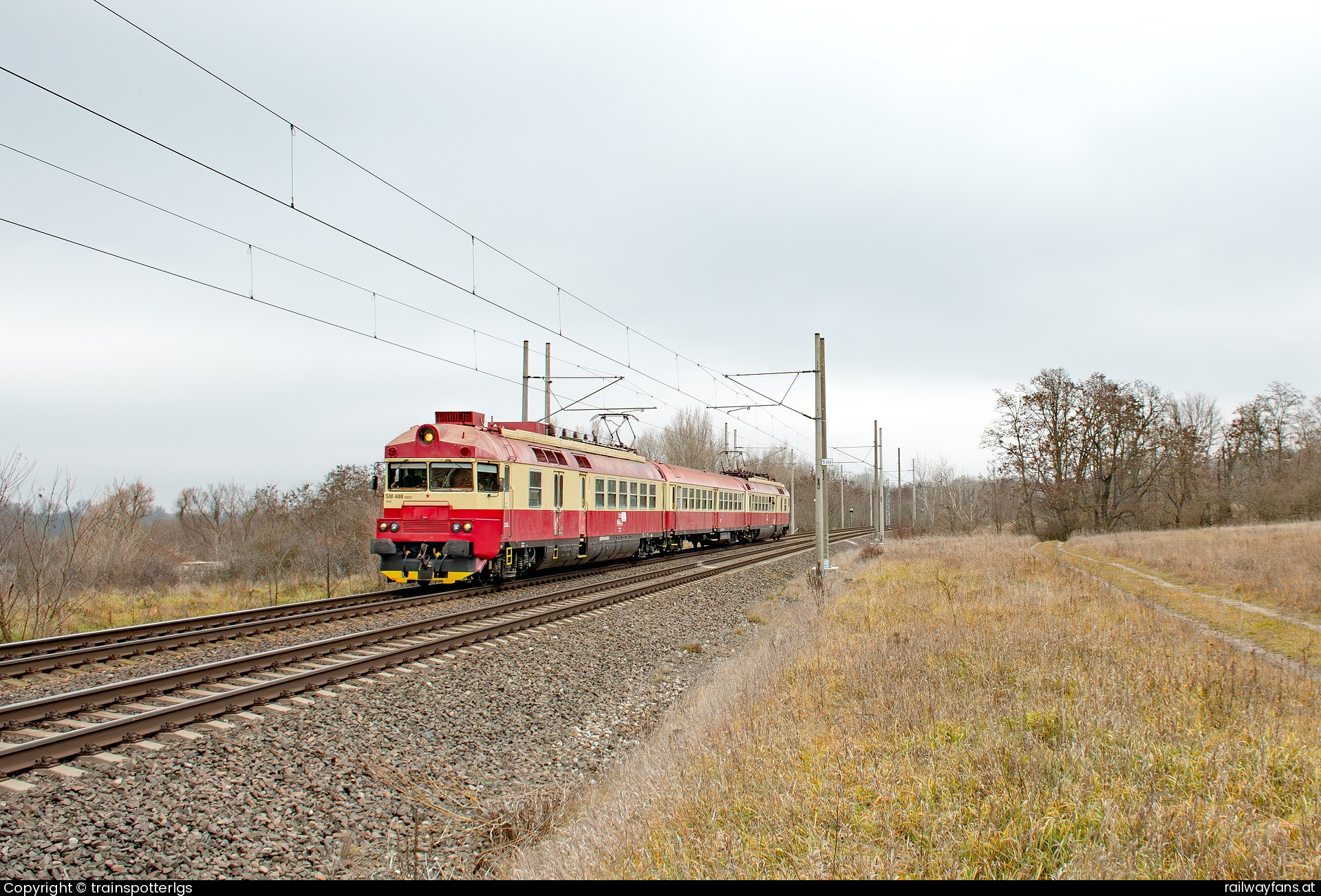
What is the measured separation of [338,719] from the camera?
23.4 ft

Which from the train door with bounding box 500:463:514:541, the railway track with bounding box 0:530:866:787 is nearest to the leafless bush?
the railway track with bounding box 0:530:866:787

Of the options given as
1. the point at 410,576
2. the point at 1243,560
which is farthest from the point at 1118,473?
the point at 410,576

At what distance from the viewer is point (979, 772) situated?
4.70m

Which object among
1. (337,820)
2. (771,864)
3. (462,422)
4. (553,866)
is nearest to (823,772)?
(771,864)

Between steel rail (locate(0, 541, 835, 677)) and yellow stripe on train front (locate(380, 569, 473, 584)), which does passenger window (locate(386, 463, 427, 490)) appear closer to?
yellow stripe on train front (locate(380, 569, 473, 584))

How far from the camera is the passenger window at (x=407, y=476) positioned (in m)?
16.4

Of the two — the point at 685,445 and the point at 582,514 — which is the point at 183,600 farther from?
the point at 685,445

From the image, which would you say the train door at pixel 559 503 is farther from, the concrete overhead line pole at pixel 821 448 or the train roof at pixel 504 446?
the concrete overhead line pole at pixel 821 448

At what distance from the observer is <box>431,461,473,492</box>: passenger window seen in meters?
16.1

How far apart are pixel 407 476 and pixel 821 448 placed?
32.9 feet

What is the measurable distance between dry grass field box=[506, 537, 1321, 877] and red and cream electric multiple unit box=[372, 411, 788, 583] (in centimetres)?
822

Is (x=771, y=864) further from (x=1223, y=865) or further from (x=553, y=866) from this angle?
(x=1223, y=865)
